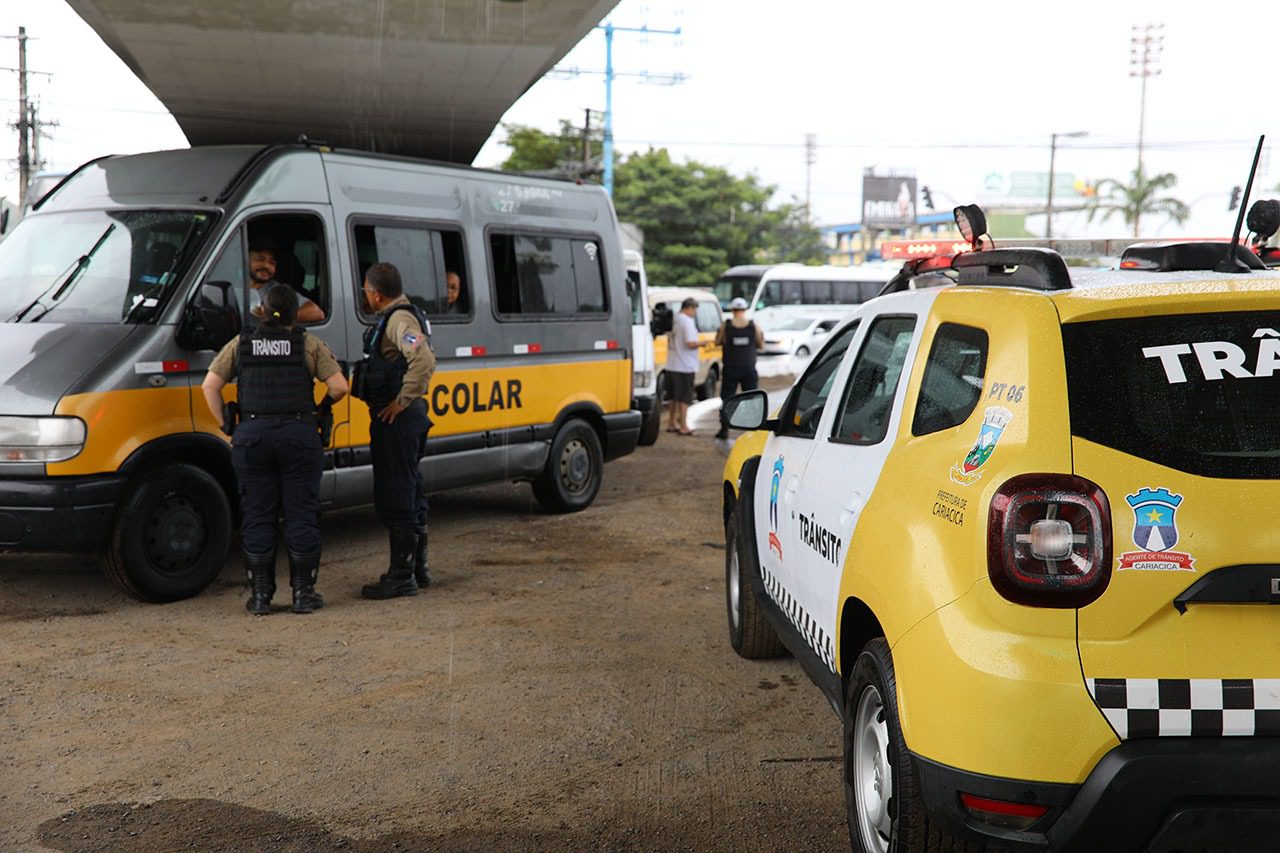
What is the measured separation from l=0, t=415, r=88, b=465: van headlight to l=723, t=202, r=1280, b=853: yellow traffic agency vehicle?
4.40 metres

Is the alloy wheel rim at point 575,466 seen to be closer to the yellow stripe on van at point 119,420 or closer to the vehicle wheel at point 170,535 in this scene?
the vehicle wheel at point 170,535

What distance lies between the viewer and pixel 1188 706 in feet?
8.23

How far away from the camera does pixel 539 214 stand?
917 centimetres

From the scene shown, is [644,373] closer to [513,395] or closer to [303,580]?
[513,395]

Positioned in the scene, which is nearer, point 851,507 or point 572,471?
point 851,507

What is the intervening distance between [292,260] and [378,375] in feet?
3.94

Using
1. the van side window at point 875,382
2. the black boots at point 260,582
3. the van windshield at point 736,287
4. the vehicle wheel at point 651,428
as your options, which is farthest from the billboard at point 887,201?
the van side window at point 875,382

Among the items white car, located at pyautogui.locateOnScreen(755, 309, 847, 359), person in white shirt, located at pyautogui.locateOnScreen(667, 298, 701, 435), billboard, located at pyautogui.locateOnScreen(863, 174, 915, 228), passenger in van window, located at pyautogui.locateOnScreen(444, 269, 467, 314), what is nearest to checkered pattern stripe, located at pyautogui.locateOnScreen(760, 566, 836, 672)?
passenger in van window, located at pyautogui.locateOnScreen(444, 269, 467, 314)

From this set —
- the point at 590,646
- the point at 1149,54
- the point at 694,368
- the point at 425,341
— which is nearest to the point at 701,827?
the point at 590,646

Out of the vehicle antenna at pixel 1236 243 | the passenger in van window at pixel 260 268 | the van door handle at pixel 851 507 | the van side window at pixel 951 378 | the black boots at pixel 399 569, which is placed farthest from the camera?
the passenger in van window at pixel 260 268

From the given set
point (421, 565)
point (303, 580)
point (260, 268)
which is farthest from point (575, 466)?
point (303, 580)

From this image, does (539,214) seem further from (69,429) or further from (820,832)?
(820,832)

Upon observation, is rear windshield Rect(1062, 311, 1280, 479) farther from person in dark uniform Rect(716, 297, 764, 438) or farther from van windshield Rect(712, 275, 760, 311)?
van windshield Rect(712, 275, 760, 311)

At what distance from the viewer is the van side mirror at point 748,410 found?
Result: 4.77m
